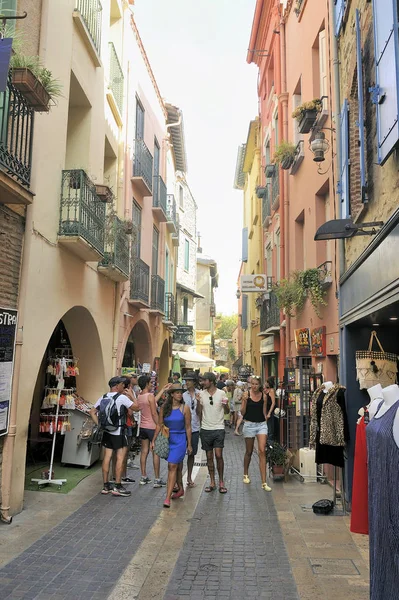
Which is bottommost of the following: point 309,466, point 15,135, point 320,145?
point 309,466

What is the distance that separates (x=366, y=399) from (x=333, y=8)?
629 centimetres

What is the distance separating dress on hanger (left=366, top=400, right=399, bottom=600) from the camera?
294cm

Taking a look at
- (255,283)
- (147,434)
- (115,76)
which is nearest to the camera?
(147,434)

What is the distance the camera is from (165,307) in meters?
20.3

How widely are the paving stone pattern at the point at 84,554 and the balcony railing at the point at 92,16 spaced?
8.04 meters

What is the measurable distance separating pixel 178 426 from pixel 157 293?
10034 millimetres

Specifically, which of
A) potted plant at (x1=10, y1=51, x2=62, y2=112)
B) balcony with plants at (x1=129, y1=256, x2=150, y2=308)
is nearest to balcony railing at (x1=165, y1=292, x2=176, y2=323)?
balcony with plants at (x1=129, y1=256, x2=150, y2=308)

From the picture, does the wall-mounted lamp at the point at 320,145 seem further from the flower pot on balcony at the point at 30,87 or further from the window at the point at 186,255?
the window at the point at 186,255

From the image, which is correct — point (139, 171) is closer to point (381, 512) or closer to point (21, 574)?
point (21, 574)

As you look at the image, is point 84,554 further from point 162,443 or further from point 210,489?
point 210,489

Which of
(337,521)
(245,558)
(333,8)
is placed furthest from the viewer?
(333,8)

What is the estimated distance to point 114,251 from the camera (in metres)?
11.1

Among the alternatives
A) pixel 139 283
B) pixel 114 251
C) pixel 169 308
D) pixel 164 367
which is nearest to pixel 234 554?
pixel 114 251

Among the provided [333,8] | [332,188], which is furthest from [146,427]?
[333,8]
